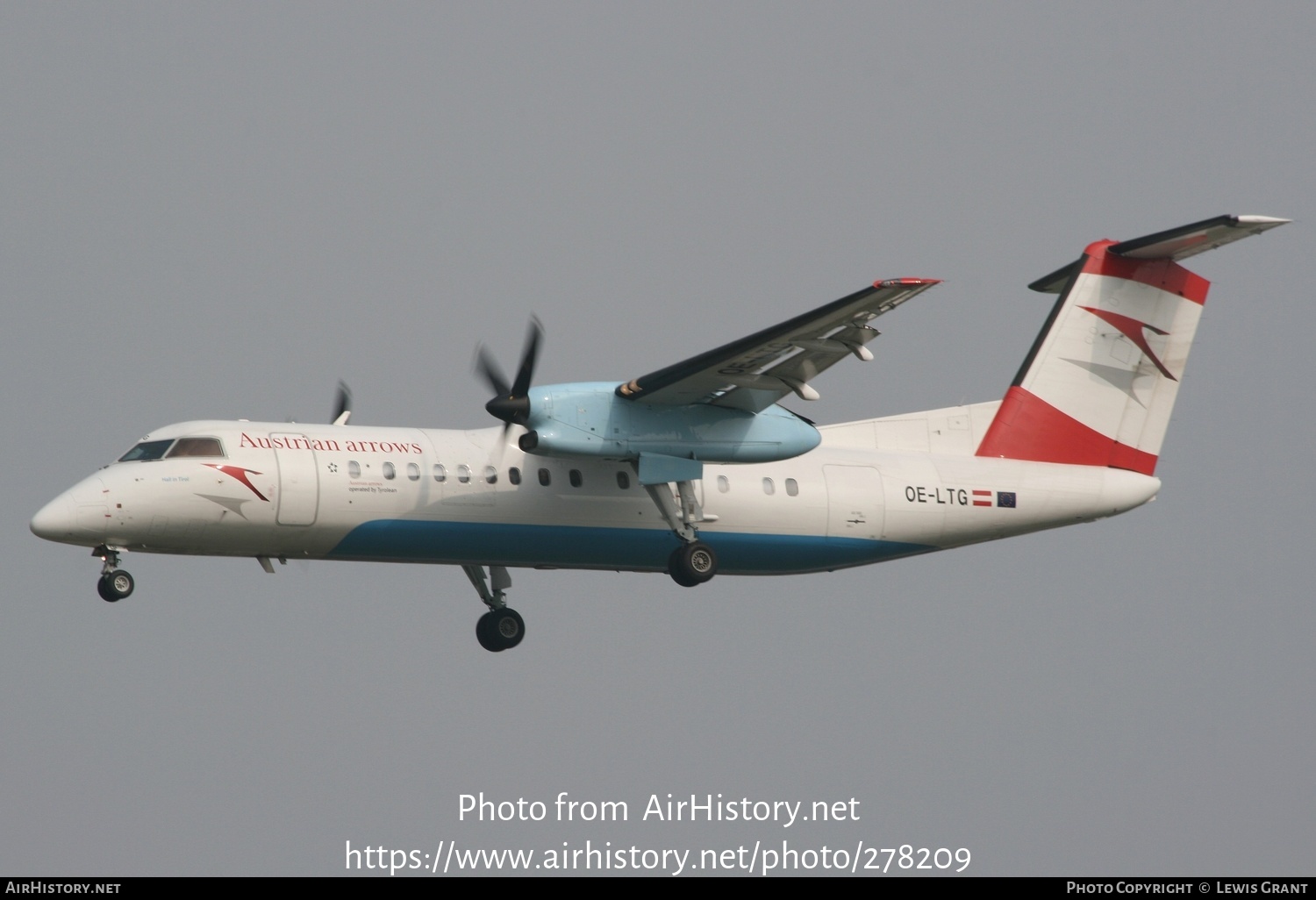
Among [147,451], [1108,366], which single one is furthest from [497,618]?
[1108,366]

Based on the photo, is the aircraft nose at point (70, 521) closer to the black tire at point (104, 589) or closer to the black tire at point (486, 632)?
the black tire at point (104, 589)

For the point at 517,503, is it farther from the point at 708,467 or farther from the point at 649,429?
the point at 708,467

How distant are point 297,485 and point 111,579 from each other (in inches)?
80.8

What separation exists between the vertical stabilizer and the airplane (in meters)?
0.02

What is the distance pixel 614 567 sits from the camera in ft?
62.0

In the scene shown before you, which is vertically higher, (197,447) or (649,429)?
(649,429)

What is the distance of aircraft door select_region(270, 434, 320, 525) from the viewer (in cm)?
1703

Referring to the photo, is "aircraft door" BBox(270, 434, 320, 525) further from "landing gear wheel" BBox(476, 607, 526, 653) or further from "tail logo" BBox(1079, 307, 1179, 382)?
"tail logo" BBox(1079, 307, 1179, 382)

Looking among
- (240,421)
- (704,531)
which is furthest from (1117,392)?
(240,421)

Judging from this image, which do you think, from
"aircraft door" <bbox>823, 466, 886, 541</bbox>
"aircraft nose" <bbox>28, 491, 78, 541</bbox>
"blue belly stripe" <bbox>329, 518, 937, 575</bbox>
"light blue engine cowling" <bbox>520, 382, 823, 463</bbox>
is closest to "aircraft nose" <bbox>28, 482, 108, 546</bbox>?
"aircraft nose" <bbox>28, 491, 78, 541</bbox>

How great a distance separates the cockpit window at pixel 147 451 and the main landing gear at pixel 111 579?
100 centimetres

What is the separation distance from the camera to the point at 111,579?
16.7 m

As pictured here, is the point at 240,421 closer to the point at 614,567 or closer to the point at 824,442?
the point at 614,567

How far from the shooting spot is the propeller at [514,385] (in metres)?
17.2
